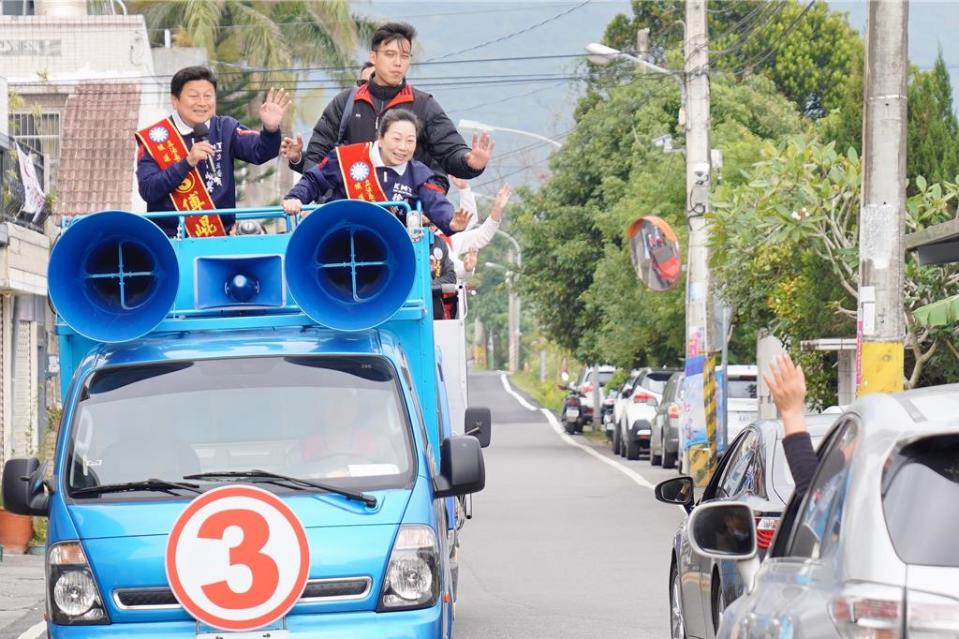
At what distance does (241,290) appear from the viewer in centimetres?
844

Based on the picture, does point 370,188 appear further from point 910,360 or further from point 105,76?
point 105,76

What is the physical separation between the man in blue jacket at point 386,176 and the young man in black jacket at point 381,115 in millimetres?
713

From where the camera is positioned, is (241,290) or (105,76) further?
(105,76)

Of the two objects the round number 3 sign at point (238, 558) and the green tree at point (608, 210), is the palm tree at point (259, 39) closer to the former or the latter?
the green tree at point (608, 210)

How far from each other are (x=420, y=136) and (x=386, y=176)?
922 mm

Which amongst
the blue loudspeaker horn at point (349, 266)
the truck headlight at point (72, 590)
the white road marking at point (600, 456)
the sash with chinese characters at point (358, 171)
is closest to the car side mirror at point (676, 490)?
the blue loudspeaker horn at point (349, 266)

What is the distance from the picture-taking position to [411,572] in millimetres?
7141

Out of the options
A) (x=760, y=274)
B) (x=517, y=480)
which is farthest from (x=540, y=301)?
(x=760, y=274)

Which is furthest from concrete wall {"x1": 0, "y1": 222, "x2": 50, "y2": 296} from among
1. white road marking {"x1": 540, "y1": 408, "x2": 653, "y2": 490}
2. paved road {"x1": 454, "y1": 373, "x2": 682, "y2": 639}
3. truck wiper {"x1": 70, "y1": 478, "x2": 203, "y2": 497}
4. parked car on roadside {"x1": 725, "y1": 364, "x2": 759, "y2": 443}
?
truck wiper {"x1": 70, "y1": 478, "x2": 203, "y2": 497}

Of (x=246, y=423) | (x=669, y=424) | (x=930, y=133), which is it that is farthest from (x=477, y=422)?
(x=669, y=424)

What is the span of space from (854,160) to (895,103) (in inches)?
203

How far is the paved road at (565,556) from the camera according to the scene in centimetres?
1207

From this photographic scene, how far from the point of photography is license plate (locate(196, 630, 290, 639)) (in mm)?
6840

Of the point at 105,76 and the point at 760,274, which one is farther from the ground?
the point at 105,76
